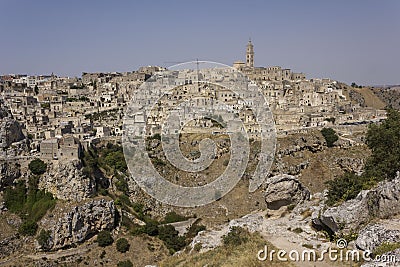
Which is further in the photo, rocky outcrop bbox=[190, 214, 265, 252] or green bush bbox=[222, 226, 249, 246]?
rocky outcrop bbox=[190, 214, 265, 252]

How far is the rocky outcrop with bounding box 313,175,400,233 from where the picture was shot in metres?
10.1

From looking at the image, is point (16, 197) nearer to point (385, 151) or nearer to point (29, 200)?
point (29, 200)

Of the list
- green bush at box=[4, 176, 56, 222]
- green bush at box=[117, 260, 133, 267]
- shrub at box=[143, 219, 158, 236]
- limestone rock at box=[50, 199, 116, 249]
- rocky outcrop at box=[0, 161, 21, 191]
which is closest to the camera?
green bush at box=[117, 260, 133, 267]

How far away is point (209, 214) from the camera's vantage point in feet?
86.1

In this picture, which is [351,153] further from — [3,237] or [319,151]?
[3,237]

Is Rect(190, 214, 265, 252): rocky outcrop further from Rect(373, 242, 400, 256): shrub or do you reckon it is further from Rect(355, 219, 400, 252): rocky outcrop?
Rect(373, 242, 400, 256): shrub

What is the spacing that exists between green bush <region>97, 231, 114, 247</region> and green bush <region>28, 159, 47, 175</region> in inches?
236

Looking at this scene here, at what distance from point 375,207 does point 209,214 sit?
16505 mm

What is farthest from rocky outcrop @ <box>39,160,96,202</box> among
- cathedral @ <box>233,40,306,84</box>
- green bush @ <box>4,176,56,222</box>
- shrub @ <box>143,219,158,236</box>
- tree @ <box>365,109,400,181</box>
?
cathedral @ <box>233,40,306,84</box>

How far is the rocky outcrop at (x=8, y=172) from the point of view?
85.7 feet

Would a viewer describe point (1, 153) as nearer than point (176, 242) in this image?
No

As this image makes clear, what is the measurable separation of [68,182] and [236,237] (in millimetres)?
16502

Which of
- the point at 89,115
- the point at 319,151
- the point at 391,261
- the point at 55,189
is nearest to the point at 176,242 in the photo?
the point at 55,189

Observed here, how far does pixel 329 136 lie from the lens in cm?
3200
